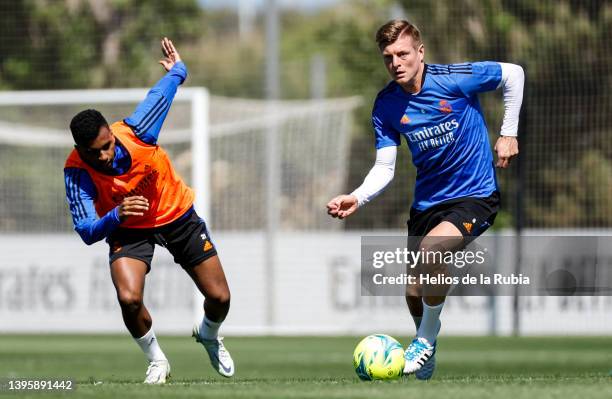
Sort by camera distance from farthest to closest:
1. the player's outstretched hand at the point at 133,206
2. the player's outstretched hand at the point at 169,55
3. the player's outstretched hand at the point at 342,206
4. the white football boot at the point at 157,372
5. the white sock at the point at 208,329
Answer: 1. the white sock at the point at 208,329
2. the player's outstretched hand at the point at 169,55
3. the white football boot at the point at 157,372
4. the player's outstretched hand at the point at 342,206
5. the player's outstretched hand at the point at 133,206

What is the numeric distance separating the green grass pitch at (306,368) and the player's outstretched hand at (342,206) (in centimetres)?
108

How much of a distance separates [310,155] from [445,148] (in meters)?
11.5

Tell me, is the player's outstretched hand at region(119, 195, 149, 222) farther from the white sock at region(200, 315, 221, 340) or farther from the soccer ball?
the white sock at region(200, 315, 221, 340)

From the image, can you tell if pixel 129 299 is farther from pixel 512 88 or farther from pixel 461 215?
pixel 512 88

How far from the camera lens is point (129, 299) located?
8.09m

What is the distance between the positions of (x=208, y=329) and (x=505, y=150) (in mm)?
2758

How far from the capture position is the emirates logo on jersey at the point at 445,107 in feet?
27.0

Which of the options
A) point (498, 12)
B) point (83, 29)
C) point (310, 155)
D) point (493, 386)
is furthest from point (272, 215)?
point (493, 386)

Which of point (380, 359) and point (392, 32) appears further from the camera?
point (392, 32)

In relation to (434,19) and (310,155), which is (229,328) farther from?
(434,19)

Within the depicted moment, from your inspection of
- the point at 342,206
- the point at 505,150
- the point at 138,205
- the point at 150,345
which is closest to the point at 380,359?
the point at 342,206

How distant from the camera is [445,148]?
27.0 ft

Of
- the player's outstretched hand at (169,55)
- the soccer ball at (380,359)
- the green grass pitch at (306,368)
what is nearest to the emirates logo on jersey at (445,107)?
the soccer ball at (380,359)

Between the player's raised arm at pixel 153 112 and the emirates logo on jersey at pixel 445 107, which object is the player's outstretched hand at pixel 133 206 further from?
the emirates logo on jersey at pixel 445 107
